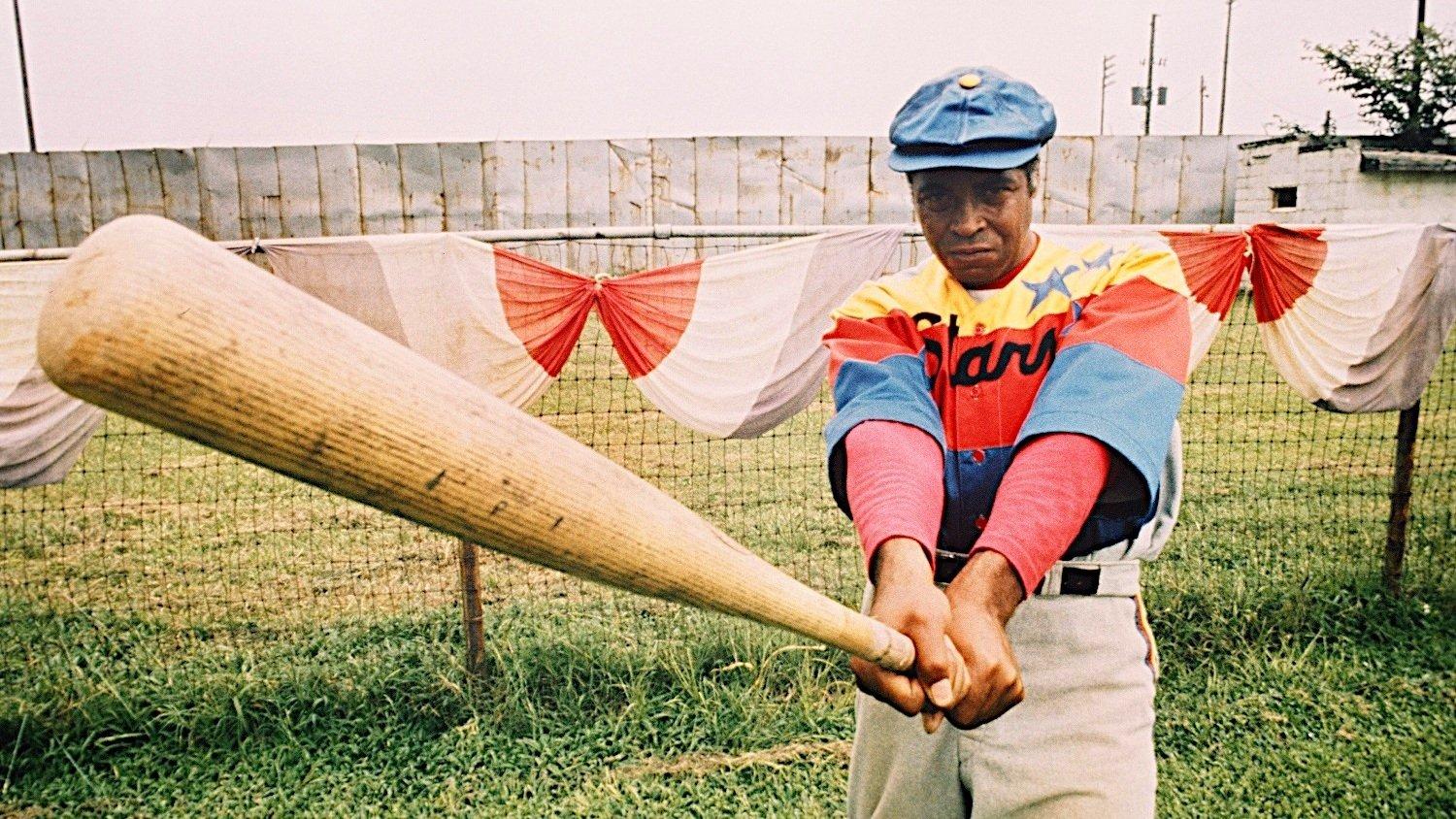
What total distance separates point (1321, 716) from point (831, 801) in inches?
84.1

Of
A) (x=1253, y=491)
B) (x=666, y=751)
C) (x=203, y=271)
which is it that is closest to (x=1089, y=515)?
(x=203, y=271)

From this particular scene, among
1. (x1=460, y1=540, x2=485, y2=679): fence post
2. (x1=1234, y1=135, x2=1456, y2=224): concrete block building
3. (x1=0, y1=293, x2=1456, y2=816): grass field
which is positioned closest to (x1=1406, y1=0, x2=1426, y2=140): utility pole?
(x1=1234, y1=135, x2=1456, y2=224): concrete block building

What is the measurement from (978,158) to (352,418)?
1241 millimetres

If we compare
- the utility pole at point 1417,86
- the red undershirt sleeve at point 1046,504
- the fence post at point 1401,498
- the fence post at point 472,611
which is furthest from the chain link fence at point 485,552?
the utility pole at point 1417,86

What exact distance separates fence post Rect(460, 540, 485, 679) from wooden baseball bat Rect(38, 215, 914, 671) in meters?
2.80

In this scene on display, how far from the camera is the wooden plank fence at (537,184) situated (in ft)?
50.1

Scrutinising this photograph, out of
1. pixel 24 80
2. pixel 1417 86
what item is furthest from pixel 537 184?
pixel 1417 86

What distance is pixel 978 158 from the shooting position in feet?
5.55

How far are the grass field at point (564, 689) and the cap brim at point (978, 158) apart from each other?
96.7 inches

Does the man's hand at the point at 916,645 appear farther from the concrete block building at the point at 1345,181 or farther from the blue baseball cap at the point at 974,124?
the concrete block building at the point at 1345,181

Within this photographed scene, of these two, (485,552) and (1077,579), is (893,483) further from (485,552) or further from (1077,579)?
(485,552)

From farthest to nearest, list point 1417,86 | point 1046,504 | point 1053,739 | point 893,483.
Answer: point 1417,86, point 1053,739, point 893,483, point 1046,504

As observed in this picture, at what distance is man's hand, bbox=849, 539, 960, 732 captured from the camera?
1369 mm

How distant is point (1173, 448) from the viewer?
1.87 metres
